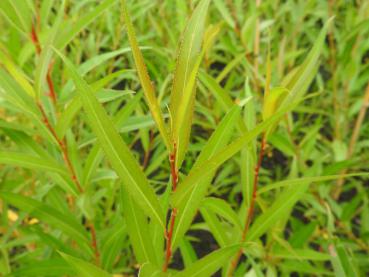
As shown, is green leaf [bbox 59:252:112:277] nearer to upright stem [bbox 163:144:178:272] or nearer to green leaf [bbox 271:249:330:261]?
upright stem [bbox 163:144:178:272]

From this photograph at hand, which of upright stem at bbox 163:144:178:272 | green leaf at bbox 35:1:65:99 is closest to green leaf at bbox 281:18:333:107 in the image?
upright stem at bbox 163:144:178:272

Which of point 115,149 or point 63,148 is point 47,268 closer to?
point 63,148

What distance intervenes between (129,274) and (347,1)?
4.14ft

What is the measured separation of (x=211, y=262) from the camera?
55cm

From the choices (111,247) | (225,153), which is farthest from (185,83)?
(111,247)

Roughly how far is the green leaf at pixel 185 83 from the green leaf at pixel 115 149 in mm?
50

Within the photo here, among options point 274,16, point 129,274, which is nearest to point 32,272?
point 129,274

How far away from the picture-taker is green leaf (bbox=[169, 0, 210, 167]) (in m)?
0.45

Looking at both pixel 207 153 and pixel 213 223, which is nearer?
pixel 207 153

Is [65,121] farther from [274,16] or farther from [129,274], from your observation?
→ [274,16]

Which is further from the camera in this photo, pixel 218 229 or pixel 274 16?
pixel 274 16

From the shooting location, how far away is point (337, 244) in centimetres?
78

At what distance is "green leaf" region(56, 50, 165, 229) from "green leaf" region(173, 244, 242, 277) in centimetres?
9

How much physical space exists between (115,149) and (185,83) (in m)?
0.10
